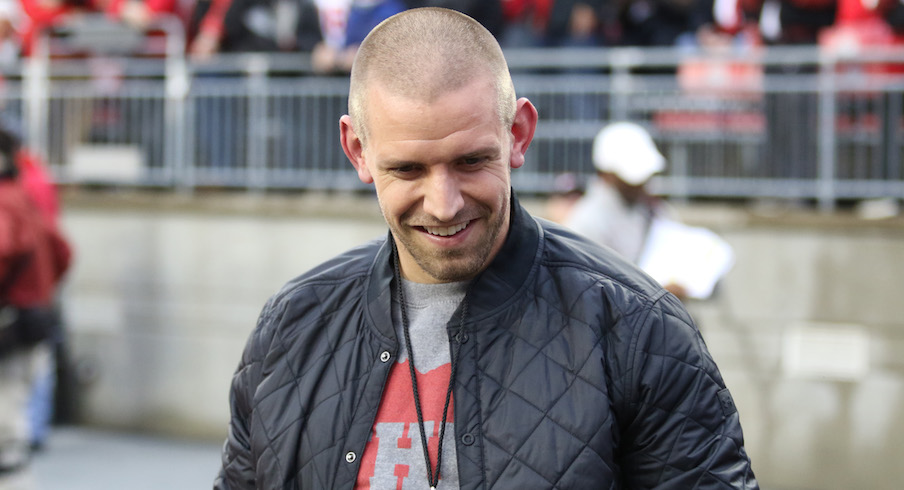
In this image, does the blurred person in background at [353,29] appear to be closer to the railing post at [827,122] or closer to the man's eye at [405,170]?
the railing post at [827,122]

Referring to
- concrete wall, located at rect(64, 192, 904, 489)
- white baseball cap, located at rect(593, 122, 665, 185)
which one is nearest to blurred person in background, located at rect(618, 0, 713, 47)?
concrete wall, located at rect(64, 192, 904, 489)

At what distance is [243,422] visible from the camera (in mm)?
2457

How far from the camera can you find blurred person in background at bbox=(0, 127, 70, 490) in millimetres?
5488

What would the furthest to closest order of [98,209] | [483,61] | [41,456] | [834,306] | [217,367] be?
1. [98,209]
2. [217,367]
3. [41,456]
4. [834,306]
5. [483,61]

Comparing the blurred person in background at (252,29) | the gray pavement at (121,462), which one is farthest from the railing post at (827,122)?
the gray pavement at (121,462)

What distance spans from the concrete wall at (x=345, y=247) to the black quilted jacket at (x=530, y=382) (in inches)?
160

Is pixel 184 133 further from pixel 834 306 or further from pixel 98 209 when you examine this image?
pixel 834 306

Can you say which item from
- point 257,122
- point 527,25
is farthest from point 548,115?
point 257,122

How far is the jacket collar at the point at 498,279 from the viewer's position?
7.20ft

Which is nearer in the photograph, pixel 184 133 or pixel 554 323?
pixel 554 323

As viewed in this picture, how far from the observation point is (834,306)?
7566 mm

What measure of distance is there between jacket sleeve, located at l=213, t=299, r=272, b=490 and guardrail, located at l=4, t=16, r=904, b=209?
608cm

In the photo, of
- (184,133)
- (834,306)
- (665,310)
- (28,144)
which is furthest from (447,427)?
(28,144)

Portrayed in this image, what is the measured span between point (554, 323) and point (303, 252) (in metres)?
6.91
